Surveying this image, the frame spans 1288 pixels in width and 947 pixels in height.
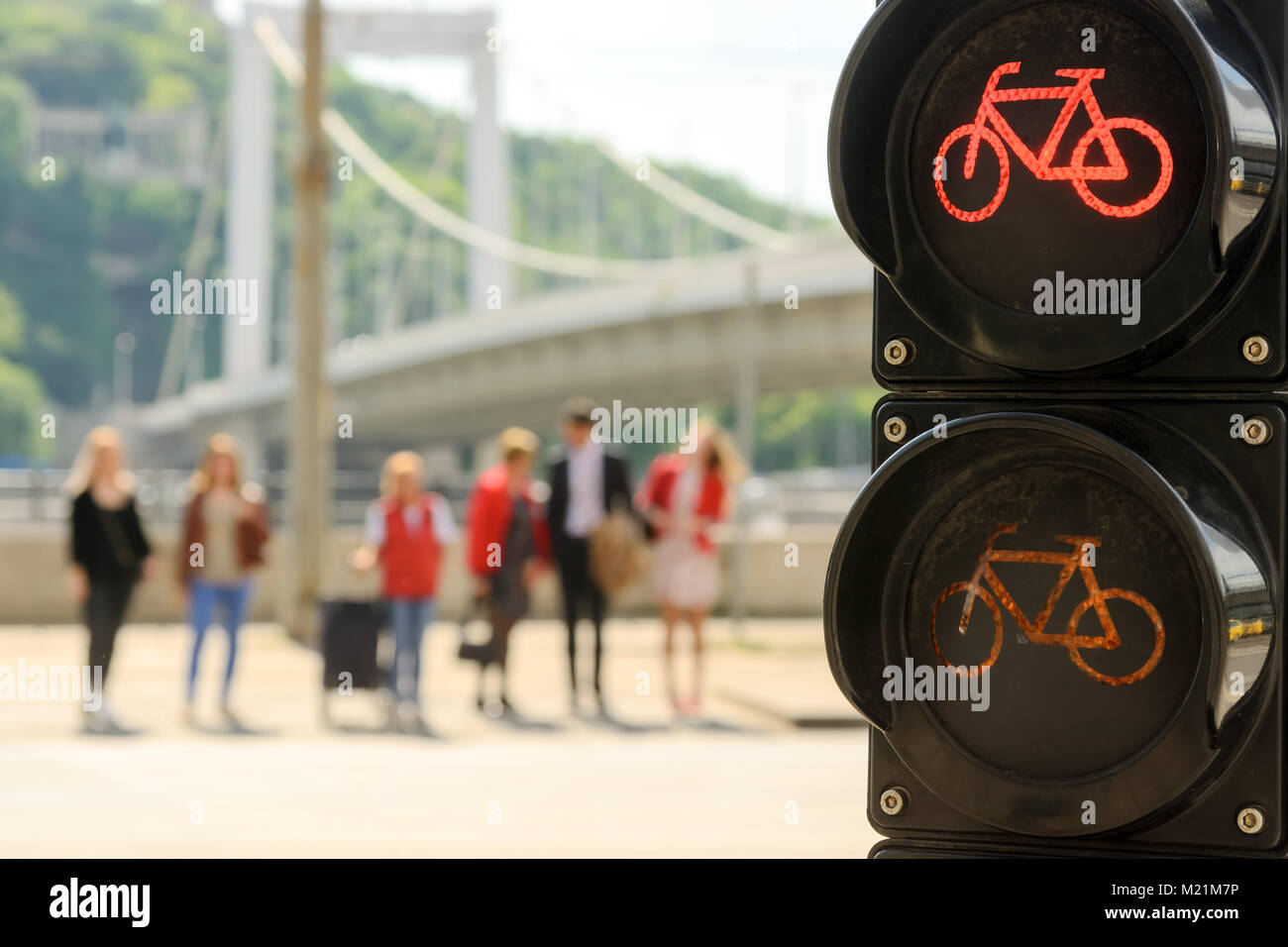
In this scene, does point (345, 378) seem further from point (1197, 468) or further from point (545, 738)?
point (1197, 468)

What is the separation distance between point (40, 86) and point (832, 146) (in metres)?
75.8

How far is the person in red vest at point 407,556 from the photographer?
33.1 ft

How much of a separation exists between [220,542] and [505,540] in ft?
4.95

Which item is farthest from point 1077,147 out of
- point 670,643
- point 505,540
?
point 670,643

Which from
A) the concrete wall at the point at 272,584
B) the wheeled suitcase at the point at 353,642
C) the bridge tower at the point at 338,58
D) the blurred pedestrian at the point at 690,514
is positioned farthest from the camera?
the bridge tower at the point at 338,58

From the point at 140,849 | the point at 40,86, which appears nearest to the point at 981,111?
the point at 140,849

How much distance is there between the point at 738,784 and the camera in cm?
841

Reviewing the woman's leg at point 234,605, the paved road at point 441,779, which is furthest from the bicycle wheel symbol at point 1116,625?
the woman's leg at point 234,605

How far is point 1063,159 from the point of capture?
1402 millimetres

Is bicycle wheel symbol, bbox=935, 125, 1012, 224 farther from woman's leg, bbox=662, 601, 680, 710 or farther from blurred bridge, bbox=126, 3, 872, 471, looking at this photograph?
blurred bridge, bbox=126, 3, 872, 471

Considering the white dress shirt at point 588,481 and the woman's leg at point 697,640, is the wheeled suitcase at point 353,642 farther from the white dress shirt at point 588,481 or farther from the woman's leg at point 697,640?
the woman's leg at point 697,640

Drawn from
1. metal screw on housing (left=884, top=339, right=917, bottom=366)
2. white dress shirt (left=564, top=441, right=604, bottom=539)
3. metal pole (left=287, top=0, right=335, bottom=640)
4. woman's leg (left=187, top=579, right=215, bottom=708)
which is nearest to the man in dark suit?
white dress shirt (left=564, top=441, right=604, bottom=539)

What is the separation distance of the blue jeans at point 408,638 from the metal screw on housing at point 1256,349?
346 inches

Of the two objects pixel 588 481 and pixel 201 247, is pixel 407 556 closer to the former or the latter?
pixel 588 481
